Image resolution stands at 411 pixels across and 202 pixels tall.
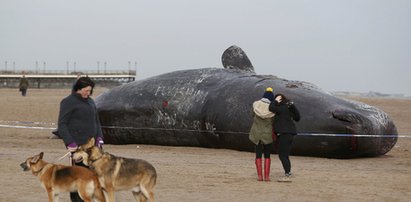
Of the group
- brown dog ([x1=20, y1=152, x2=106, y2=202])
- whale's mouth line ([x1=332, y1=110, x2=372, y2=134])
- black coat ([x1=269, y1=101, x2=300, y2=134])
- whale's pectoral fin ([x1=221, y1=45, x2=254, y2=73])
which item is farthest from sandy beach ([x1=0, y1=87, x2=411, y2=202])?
whale's pectoral fin ([x1=221, y1=45, x2=254, y2=73])

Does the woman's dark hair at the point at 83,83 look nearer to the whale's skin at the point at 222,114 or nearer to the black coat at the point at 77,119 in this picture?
the black coat at the point at 77,119

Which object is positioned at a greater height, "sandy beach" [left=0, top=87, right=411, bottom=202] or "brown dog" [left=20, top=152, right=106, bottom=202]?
"brown dog" [left=20, top=152, right=106, bottom=202]

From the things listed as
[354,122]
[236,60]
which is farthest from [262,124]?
[236,60]

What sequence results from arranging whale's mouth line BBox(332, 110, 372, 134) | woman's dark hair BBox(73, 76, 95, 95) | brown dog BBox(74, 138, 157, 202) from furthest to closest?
whale's mouth line BBox(332, 110, 372, 134) < woman's dark hair BBox(73, 76, 95, 95) < brown dog BBox(74, 138, 157, 202)

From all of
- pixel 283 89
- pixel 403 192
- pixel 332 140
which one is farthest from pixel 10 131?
pixel 403 192

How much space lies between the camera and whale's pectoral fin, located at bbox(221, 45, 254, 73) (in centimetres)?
1953

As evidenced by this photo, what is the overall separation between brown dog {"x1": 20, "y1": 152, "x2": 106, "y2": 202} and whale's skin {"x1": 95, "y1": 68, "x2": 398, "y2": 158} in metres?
7.40

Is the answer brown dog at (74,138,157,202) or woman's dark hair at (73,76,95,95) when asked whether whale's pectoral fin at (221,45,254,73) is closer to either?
woman's dark hair at (73,76,95,95)

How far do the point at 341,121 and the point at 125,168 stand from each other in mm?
7069

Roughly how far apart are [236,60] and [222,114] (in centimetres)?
393

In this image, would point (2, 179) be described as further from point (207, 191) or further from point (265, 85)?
point (265, 85)

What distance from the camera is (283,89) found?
51.8 feet

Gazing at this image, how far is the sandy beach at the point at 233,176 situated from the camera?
10000mm

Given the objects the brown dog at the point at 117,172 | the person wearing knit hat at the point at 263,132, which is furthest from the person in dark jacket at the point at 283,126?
the brown dog at the point at 117,172
